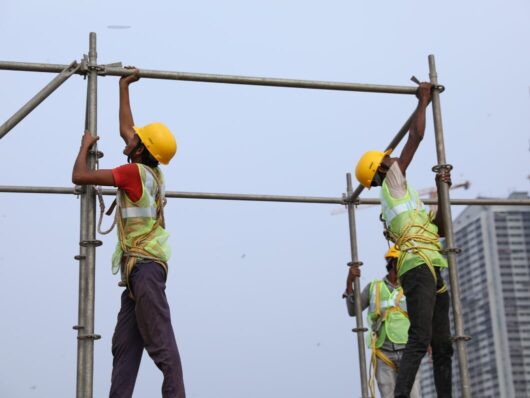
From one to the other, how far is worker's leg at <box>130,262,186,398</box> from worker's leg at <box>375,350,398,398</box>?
178 inches

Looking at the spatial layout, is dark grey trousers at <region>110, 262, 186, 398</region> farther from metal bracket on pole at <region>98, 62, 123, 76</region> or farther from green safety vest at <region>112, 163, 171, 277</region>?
metal bracket on pole at <region>98, 62, 123, 76</region>

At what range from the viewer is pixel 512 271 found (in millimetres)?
84062

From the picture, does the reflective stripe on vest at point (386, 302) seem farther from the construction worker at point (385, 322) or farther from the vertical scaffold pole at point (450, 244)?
the vertical scaffold pole at point (450, 244)

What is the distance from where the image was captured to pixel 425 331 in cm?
669

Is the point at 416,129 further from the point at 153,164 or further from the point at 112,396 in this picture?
the point at 112,396

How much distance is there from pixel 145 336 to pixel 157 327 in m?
0.12

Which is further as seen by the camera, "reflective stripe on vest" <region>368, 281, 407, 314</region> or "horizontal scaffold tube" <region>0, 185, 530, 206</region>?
"reflective stripe on vest" <region>368, 281, 407, 314</region>

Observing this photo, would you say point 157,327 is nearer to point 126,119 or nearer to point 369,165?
point 126,119

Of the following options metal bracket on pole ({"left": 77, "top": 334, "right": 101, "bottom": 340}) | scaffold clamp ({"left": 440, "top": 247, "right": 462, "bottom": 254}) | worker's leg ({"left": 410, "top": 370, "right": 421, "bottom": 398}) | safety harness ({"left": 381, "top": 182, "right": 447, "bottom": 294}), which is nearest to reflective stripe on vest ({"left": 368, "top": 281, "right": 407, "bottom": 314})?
worker's leg ({"left": 410, "top": 370, "right": 421, "bottom": 398})

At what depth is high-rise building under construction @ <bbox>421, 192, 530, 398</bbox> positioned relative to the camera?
80000mm

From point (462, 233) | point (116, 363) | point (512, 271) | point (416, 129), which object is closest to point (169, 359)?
point (116, 363)

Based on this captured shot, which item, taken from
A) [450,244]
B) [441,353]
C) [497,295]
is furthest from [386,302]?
[497,295]

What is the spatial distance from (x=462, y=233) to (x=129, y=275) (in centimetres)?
7666

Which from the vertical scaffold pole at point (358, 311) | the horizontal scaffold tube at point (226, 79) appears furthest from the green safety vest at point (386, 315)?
the horizontal scaffold tube at point (226, 79)
